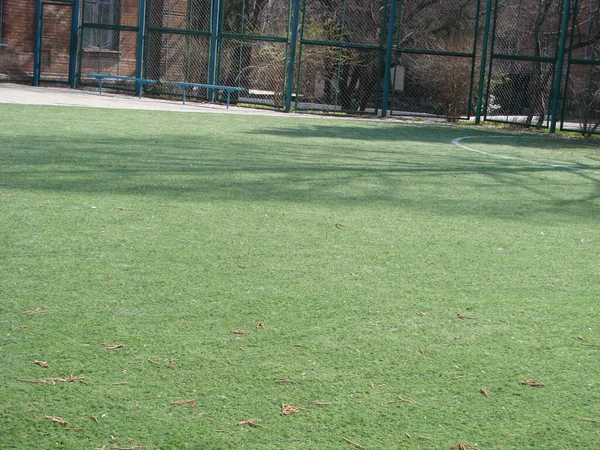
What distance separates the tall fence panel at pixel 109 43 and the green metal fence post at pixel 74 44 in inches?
14.7

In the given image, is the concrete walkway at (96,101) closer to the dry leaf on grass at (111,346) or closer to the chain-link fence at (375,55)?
the chain-link fence at (375,55)

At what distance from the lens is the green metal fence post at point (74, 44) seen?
74.6 ft

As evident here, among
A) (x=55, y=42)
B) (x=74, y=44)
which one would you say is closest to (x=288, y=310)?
(x=74, y=44)

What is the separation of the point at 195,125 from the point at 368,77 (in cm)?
884

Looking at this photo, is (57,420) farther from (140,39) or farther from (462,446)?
(140,39)

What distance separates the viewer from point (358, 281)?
193 inches

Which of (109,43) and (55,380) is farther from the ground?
(109,43)

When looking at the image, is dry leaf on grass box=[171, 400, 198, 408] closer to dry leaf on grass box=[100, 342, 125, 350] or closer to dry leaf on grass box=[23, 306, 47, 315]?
dry leaf on grass box=[100, 342, 125, 350]

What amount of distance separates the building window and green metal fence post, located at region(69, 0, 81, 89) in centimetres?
125

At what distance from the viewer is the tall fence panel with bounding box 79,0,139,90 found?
951 inches

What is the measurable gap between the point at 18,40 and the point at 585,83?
16197mm

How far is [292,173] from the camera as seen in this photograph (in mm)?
9266

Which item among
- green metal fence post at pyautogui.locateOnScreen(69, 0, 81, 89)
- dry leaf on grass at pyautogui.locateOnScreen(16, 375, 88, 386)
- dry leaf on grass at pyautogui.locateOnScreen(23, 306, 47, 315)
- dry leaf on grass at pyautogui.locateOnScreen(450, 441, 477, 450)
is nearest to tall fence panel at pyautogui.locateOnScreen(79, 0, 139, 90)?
green metal fence post at pyautogui.locateOnScreen(69, 0, 81, 89)

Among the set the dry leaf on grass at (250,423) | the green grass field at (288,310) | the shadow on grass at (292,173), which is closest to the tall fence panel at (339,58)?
the shadow on grass at (292,173)
